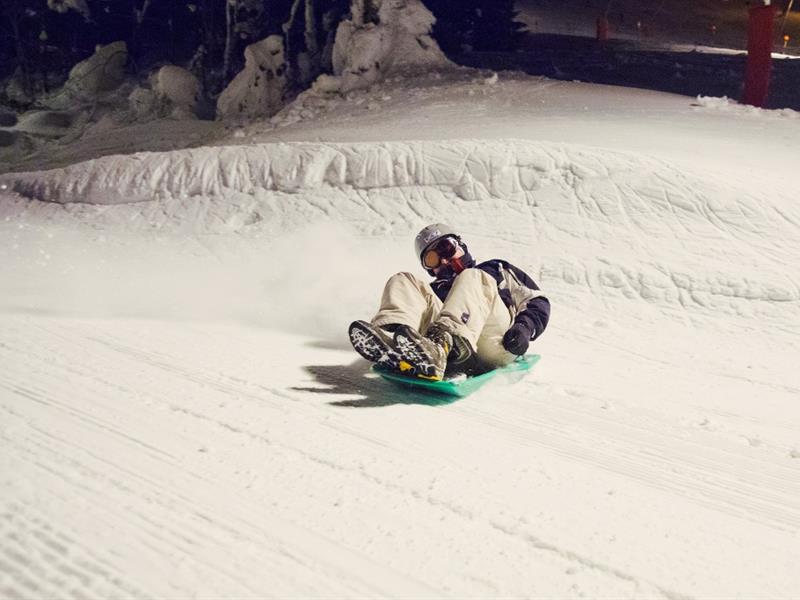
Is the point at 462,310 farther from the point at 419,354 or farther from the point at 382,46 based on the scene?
the point at 382,46

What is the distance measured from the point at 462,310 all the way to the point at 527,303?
0.66 m

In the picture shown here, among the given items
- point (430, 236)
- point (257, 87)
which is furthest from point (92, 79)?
point (430, 236)

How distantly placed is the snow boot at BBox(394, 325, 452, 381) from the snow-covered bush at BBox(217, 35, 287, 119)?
14723 millimetres

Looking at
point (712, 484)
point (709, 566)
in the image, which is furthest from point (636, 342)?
point (709, 566)

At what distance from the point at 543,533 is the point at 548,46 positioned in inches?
862

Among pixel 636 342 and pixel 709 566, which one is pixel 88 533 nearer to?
pixel 709 566

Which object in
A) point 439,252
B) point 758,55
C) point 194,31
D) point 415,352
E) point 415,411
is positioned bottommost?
point 415,411

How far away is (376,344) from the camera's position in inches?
157

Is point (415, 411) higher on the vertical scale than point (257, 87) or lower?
higher

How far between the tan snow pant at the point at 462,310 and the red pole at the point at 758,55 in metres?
10.1

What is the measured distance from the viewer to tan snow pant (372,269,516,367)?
4.17 m

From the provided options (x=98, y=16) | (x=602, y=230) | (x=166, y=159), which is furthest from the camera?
(x=98, y=16)

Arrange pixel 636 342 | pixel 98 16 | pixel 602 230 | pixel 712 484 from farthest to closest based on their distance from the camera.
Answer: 1. pixel 98 16
2. pixel 602 230
3. pixel 636 342
4. pixel 712 484

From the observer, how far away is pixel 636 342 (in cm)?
578
